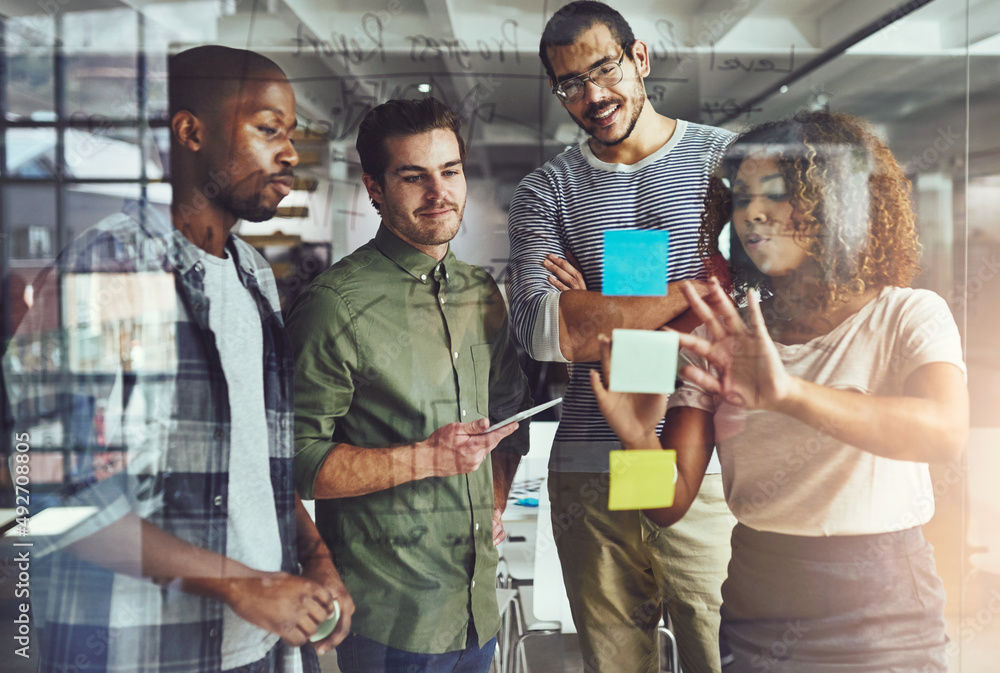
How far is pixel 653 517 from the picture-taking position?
3.60ft

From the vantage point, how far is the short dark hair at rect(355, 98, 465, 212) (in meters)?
1.01

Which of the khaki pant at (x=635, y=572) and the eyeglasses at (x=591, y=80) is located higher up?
the eyeglasses at (x=591, y=80)

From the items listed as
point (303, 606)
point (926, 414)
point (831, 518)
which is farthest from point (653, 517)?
point (303, 606)

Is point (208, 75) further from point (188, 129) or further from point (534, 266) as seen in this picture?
point (534, 266)

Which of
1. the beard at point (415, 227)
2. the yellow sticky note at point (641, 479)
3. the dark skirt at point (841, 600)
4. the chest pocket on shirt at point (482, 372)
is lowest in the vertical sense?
the dark skirt at point (841, 600)

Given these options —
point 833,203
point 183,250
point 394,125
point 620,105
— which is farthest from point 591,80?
point 183,250

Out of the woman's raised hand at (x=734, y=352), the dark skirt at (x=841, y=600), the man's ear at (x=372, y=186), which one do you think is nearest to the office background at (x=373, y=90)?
the man's ear at (x=372, y=186)

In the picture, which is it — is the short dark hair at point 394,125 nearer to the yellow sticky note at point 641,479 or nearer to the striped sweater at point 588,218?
the striped sweater at point 588,218

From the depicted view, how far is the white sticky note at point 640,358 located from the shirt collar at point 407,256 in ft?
1.02

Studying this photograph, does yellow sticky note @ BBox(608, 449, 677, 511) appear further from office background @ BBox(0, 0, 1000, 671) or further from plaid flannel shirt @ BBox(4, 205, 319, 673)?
plaid flannel shirt @ BBox(4, 205, 319, 673)

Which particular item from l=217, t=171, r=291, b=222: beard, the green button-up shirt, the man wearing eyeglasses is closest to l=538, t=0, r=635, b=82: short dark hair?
the man wearing eyeglasses

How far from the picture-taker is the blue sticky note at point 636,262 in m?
1.05

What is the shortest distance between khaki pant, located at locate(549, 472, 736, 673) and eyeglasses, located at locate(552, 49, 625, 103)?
656mm

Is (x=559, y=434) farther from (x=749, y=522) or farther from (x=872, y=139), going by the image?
(x=872, y=139)
